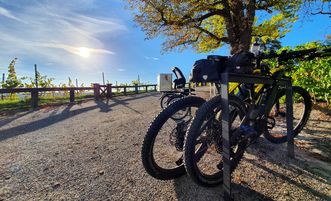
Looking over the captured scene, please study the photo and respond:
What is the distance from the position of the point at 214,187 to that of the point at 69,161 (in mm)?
1918

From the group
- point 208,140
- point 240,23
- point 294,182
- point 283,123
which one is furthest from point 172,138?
point 240,23

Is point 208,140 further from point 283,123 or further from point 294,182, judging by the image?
point 283,123

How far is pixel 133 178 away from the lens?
2029mm

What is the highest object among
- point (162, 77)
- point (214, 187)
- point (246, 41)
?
point (246, 41)

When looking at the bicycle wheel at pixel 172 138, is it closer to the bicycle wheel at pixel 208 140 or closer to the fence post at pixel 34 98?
the bicycle wheel at pixel 208 140

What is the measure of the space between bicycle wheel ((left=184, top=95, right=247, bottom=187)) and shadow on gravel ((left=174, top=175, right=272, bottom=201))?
81 millimetres

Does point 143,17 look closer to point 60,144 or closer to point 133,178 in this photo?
point 60,144

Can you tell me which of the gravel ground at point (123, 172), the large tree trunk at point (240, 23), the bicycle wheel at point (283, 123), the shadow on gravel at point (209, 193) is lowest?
the shadow on gravel at point (209, 193)

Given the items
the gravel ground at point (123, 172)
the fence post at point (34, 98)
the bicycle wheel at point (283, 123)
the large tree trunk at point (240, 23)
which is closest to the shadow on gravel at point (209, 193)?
the gravel ground at point (123, 172)

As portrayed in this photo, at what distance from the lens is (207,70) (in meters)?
1.83

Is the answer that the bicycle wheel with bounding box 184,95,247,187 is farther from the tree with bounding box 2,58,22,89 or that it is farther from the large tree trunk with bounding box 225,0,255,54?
the tree with bounding box 2,58,22,89

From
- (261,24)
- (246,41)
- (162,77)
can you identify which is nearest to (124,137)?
(162,77)

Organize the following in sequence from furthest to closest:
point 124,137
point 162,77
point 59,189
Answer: point 162,77 < point 124,137 < point 59,189

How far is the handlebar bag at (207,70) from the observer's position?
181 cm
